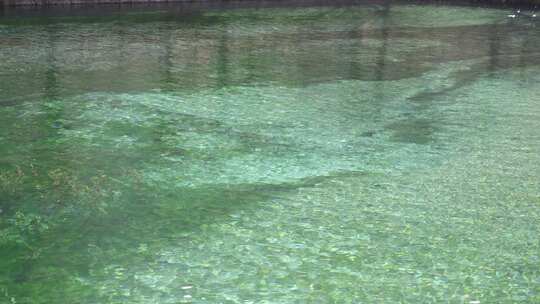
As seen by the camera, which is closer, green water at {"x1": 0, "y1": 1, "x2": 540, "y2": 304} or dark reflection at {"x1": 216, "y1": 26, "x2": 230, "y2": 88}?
green water at {"x1": 0, "y1": 1, "x2": 540, "y2": 304}

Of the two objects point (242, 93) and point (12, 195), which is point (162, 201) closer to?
point (12, 195)

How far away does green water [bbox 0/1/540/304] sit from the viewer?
2.01m

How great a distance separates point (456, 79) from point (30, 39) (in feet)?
11.3

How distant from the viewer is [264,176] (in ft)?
9.46

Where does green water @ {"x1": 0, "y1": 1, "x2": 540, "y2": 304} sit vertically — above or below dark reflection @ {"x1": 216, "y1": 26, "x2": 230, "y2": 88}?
below

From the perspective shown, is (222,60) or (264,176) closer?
(264,176)

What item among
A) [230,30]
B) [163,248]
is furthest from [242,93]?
[230,30]

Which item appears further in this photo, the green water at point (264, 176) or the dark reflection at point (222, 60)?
the dark reflection at point (222, 60)

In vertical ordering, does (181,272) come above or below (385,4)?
below

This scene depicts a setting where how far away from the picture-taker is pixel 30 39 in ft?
19.8

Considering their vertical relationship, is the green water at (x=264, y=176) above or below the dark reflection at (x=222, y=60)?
below

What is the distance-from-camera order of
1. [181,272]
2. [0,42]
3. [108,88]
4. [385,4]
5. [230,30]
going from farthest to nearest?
[385,4], [230,30], [0,42], [108,88], [181,272]

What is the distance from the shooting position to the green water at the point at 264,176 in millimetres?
2014

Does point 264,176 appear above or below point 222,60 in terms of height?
below
